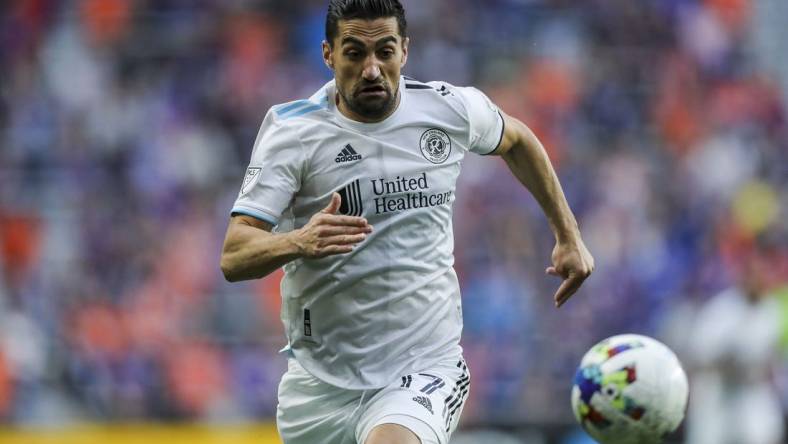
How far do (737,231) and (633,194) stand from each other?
3.55ft

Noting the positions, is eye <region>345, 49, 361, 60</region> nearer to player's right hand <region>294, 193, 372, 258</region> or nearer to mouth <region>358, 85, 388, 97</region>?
mouth <region>358, 85, 388, 97</region>

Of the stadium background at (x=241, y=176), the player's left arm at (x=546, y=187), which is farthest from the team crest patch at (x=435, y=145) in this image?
the stadium background at (x=241, y=176)

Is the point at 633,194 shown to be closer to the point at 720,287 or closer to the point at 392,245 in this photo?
the point at 720,287

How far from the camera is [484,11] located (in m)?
15.3

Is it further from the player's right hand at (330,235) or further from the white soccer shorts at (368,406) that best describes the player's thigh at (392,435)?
the player's right hand at (330,235)

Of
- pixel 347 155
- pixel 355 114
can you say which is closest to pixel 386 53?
pixel 355 114

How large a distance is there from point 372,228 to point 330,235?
356 millimetres

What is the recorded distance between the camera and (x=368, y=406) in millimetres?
5945

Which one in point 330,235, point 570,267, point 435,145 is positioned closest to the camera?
point 330,235

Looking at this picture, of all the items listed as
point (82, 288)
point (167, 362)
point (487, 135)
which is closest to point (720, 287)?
point (167, 362)

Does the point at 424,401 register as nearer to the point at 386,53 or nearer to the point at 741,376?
the point at 386,53

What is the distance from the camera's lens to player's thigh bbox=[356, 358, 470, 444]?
5.71 meters

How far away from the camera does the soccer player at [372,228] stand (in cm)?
581

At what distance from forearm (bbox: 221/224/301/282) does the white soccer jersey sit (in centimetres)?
23
